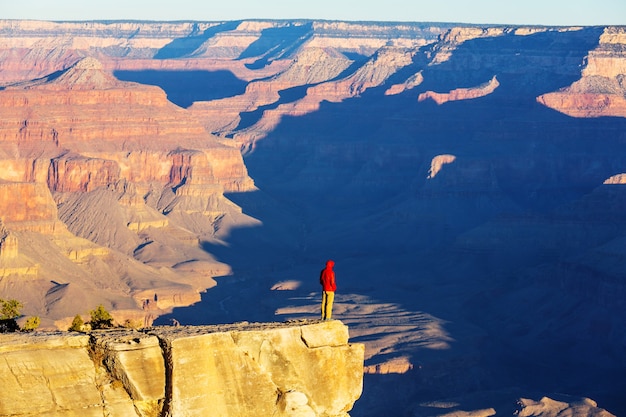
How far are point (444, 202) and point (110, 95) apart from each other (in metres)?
32.1

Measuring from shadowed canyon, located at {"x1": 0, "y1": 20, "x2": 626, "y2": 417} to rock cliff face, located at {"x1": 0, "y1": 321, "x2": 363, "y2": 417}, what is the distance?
49657mm

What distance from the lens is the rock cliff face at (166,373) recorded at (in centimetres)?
1747

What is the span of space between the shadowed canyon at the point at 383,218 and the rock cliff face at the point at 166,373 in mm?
49657

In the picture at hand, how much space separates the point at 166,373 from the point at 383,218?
130 m

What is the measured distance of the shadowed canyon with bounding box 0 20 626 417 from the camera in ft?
290

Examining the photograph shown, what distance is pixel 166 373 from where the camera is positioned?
17.8m

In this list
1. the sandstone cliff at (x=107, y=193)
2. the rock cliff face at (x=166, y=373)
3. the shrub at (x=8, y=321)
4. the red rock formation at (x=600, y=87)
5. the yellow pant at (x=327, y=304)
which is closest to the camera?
the rock cliff face at (x=166, y=373)

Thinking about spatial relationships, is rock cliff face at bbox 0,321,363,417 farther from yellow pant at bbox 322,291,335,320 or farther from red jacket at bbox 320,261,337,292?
red jacket at bbox 320,261,337,292

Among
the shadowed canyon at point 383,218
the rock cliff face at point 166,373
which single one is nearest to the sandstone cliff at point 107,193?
the shadowed canyon at point 383,218

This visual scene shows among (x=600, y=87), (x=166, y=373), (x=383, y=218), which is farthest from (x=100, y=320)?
(x=600, y=87)

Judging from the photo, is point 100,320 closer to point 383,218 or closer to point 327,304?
point 327,304

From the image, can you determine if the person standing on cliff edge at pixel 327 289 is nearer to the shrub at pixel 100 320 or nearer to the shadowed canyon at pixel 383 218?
the shrub at pixel 100 320

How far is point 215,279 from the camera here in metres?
116

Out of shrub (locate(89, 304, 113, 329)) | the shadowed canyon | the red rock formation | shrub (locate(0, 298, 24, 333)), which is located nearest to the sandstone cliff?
the shadowed canyon
